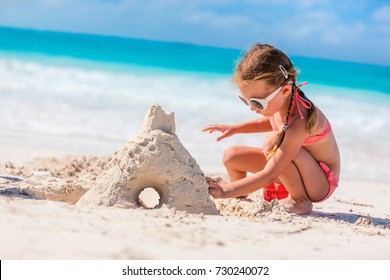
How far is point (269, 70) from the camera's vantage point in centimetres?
366

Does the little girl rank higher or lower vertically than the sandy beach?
higher

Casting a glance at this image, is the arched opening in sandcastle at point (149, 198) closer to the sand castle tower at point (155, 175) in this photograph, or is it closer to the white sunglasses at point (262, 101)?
the sand castle tower at point (155, 175)

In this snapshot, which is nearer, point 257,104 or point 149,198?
point 257,104

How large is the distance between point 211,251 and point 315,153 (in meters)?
1.71

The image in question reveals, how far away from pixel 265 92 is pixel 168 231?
1289 mm

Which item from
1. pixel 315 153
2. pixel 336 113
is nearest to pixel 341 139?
pixel 336 113

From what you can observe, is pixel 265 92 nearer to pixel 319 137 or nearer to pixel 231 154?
pixel 319 137

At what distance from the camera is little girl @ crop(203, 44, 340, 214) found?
3650 millimetres

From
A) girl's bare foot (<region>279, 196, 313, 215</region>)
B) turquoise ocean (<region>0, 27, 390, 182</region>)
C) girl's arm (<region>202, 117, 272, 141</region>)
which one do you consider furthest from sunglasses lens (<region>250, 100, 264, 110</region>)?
girl's bare foot (<region>279, 196, 313, 215</region>)

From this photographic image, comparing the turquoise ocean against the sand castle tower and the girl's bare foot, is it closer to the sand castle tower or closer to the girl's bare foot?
the sand castle tower

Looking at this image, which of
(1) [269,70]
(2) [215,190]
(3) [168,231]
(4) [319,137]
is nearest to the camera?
(3) [168,231]

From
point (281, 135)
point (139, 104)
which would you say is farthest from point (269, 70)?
point (139, 104)

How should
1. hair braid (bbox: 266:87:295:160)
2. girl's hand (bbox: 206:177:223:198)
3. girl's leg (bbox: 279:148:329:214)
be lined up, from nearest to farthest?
1. girl's hand (bbox: 206:177:223:198)
2. hair braid (bbox: 266:87:295:160)
3. girl's leg (bbox: 279:148:329:214)

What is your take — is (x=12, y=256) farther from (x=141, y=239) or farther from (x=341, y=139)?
(x=341, y=139)
